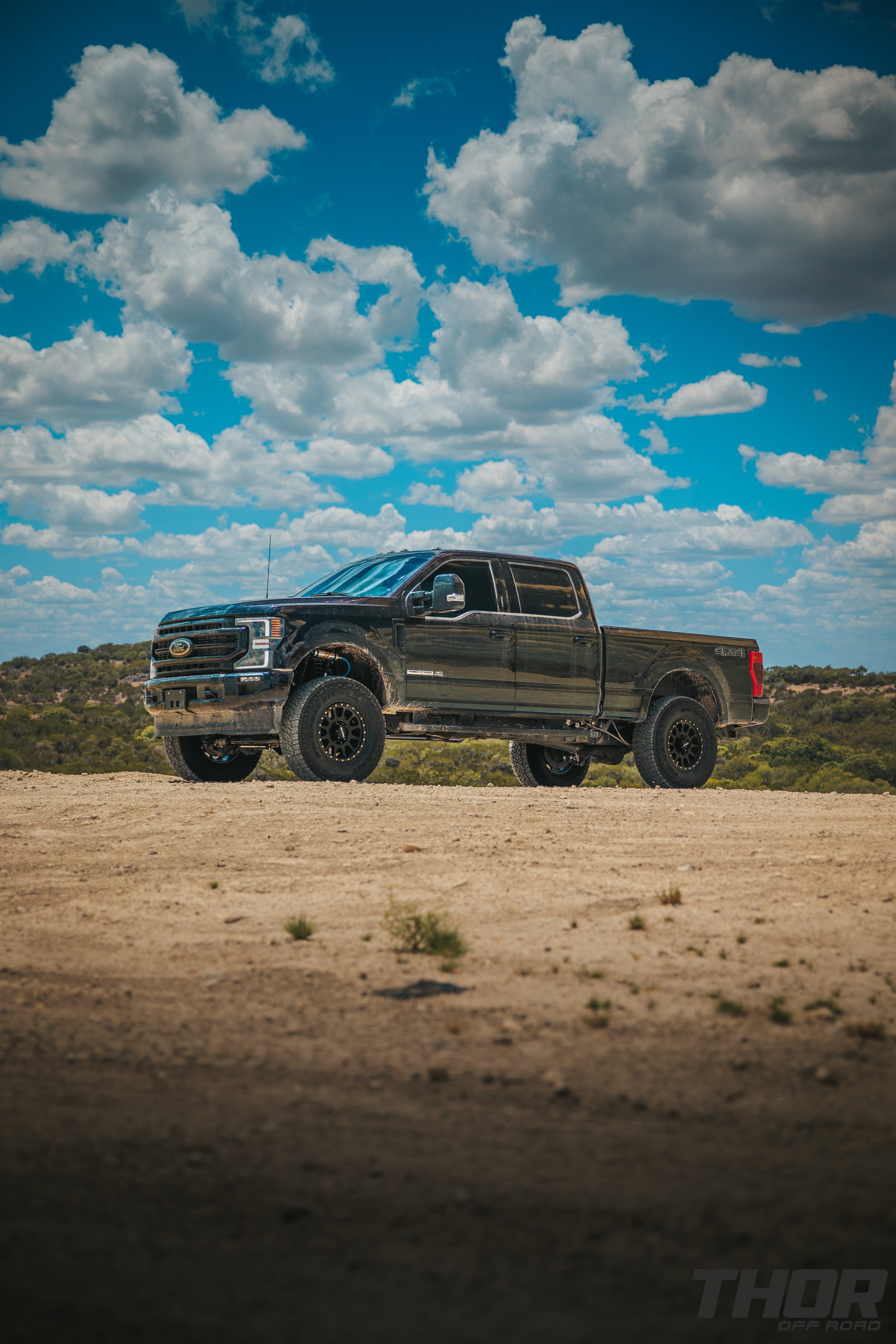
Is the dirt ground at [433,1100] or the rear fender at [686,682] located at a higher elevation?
the rear fender at [686,682]

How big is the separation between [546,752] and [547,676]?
115 inches

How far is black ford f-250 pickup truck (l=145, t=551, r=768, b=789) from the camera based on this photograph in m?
11.2

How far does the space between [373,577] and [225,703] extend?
7.59ft

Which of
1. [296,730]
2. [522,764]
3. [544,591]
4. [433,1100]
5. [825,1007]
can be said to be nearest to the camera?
[433,1100]

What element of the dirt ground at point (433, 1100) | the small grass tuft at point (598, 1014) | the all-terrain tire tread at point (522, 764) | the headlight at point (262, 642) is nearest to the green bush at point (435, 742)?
the all-terrain tire tread at point (522, 764)

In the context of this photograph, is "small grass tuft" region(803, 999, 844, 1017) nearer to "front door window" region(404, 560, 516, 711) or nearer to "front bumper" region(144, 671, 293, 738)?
"front bumper" region(144, 671, 293, 738)

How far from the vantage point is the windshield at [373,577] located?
1219cm

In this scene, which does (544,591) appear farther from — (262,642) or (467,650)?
(262,642)

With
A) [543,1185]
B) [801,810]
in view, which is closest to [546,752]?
[801,810]

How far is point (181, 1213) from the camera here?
9.33ft

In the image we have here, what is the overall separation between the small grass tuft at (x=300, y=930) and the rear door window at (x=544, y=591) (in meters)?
7.14

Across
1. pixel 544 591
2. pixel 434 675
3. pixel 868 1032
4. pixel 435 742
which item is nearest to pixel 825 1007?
pixel 868 1032

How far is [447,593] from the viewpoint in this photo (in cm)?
1156

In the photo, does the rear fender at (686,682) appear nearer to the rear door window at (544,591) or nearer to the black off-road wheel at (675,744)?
the black off-road wheel at (675,744)
